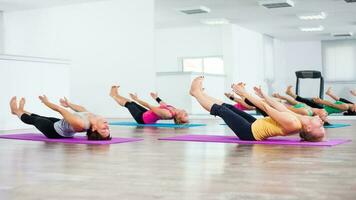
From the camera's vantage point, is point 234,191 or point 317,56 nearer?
point 234,191

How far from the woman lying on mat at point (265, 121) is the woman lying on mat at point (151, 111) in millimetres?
1875

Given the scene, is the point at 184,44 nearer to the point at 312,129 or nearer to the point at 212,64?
the point at 212,64

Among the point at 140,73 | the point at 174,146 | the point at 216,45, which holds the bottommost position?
the point at 174,146

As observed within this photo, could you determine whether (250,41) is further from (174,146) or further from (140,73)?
(174,146)

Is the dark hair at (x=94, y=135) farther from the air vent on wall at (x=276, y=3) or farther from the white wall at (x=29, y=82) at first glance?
the air vent on wall at (x=276, y=3)

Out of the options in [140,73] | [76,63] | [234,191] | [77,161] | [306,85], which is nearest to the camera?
[234,191]

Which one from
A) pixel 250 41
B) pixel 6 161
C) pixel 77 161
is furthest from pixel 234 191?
pixel 250 41

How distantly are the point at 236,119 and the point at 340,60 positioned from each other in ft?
39.2

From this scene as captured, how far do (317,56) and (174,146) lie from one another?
41.8 ft

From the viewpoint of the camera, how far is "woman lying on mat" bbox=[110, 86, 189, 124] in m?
6.18

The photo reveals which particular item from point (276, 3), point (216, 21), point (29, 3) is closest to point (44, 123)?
point (29, 3)

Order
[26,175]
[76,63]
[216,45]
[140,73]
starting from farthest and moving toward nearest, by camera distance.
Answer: [216,45] < [76,63] < [140,73] < [26,175]

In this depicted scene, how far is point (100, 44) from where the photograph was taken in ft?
29.5

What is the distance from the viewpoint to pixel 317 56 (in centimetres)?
1559
